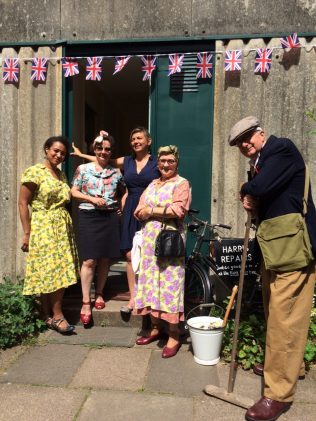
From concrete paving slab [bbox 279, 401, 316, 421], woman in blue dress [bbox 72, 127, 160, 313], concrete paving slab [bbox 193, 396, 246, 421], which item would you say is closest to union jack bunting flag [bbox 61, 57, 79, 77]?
woman in blue dress [bbox 72, 127, 160, 313]

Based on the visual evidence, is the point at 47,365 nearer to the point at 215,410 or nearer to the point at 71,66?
the point at 215,410

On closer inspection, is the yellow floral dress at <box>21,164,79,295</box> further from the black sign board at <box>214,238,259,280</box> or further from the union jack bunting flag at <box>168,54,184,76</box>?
the union jack bunting flag at <box>168,54,184,76</box>

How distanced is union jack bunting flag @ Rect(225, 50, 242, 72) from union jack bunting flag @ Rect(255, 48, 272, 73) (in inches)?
8.2

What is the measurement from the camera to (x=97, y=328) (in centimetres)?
468

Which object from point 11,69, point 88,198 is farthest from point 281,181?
point 11,69

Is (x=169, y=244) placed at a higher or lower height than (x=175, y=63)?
lower

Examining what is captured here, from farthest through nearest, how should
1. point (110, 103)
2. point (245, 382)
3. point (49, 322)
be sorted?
point (110, 103) < point (49, 322) < point (245, 382)

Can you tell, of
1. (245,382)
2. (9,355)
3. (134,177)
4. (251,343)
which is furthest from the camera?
(134,177)

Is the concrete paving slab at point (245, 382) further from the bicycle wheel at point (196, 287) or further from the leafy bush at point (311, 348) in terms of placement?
the bicycle wheel at point (196, 287)

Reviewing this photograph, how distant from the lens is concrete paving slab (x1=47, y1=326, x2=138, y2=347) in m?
4.31

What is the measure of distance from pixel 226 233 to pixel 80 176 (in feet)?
6.10

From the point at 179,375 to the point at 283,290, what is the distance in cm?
129

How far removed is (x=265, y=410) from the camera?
118 inches

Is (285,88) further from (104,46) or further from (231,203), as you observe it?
(104,46)
